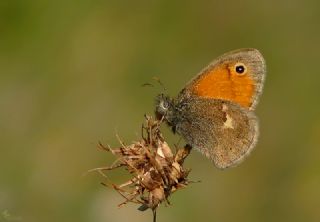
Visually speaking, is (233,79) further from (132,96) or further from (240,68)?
(132,96)

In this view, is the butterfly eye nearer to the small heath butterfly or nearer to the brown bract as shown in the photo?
the small heath butterfly

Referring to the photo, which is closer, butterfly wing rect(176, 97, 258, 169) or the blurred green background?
butterfly wing rect(176, 97, 258, 169)

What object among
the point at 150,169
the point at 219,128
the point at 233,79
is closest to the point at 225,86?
the point at 233,79

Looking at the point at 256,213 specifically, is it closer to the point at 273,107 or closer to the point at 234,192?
the point at 234,192

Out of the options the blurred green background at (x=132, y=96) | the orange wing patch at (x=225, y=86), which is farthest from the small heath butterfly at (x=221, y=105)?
the blurred green background at (x=132, y=96)

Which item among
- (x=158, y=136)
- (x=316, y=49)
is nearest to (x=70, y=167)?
(x=316, y=49)

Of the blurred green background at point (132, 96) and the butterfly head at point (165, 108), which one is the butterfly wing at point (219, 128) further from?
the blurred green background at point (132, 96)

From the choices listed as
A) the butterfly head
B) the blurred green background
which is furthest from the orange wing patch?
the blurred green background
